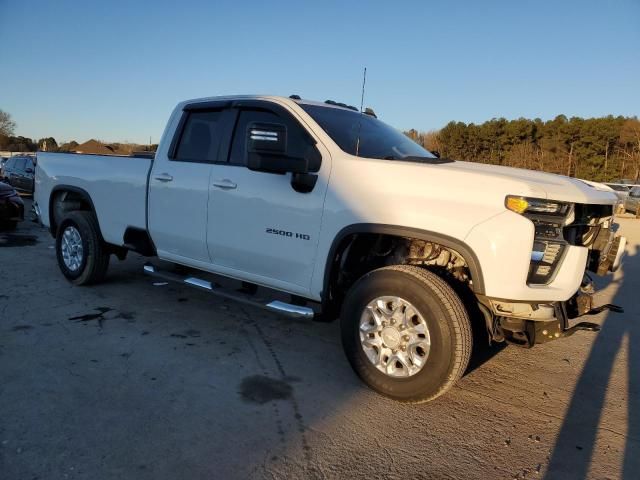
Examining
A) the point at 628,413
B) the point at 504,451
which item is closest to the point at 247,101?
the point at 504,451

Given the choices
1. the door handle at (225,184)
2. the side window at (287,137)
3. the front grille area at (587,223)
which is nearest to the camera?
the front grille area at (587,223)

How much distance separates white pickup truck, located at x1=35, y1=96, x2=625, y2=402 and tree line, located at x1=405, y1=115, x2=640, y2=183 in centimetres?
3434

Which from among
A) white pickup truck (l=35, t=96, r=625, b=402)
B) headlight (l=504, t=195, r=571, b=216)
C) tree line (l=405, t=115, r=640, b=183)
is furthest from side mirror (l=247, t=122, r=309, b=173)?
tree line (l=405, t=115, r=640, b=183)

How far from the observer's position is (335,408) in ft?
10.2

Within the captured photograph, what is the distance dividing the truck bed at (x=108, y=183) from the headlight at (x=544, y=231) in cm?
350

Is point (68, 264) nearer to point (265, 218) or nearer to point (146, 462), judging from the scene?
point (265, 218)

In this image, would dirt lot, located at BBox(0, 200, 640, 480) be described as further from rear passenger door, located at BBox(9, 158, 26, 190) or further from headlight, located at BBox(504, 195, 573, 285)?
rear passenger door, located at BBox(9, 158, 26, 190)

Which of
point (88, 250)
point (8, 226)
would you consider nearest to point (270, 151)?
point (88, 250)

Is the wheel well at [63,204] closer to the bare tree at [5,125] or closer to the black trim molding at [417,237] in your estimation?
the black trim molding at [417,237]

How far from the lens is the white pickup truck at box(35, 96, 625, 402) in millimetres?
2914

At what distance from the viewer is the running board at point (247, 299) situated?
3543 mm

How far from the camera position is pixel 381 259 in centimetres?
375

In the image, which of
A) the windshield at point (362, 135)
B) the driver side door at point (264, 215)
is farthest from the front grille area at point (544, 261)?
the driver side door at point (264, 215)

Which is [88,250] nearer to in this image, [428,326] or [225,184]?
[225,184]
